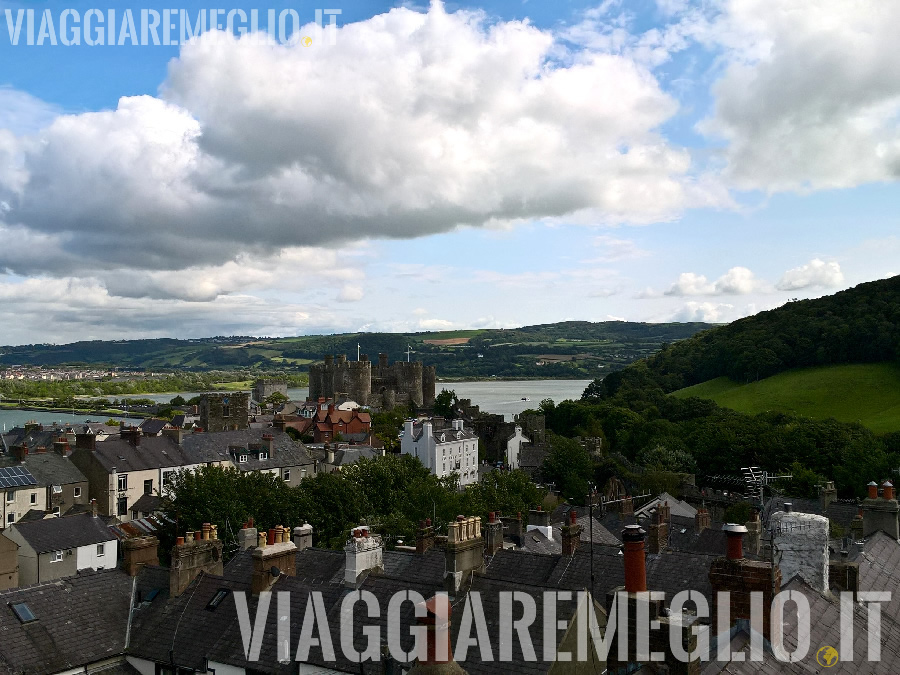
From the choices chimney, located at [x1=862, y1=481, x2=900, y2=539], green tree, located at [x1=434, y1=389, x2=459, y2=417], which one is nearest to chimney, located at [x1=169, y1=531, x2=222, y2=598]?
chimney, located at [x1=862, y1=481, x2=900, y2=539]

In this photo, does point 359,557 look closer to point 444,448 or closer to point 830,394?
point 444,448

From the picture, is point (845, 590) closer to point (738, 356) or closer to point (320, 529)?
point (320, 529)

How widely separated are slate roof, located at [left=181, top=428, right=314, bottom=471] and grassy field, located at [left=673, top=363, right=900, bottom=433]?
5994cm

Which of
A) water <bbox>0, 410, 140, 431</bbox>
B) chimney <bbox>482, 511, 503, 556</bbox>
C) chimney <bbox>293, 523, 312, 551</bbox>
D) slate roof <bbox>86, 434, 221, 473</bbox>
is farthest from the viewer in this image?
water <bbox>0, 410, 140, 431</bbox>

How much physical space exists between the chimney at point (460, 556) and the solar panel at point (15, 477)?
137 ft

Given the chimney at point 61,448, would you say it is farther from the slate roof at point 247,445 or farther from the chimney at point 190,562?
the chimney at point 190,562

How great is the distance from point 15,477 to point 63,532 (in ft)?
60.6

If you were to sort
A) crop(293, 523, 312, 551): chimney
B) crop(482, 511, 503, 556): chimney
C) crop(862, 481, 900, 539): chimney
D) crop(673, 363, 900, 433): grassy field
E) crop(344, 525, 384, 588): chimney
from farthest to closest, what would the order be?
1. crop(673, 363, 900, 433): grassy field
2. crop(293, 523, 312, 551): chimney
3. crop(482, 511, 503, 556): chimney
4. crop(862, 481, 900, 539): chimney
5. crop(344, 525, 384, 588): chimney

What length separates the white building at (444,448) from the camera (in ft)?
240

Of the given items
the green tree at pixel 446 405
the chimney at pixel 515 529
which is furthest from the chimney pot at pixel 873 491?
the green tree at pixel 446 405

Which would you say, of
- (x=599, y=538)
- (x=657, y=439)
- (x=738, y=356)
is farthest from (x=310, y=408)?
(x=599, y=538)

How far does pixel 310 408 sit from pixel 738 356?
67.0 metres

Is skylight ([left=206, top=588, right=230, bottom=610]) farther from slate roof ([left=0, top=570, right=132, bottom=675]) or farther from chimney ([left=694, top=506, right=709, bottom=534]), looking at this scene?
chimney ([left=694, top=506, right=709, bottom=534])

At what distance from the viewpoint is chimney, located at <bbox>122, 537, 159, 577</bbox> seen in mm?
17406
